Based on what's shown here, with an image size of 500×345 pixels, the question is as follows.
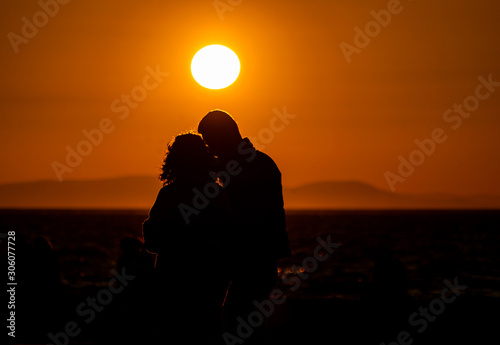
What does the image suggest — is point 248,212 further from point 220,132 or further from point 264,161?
point 220,132

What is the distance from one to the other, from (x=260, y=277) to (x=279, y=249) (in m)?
0.25

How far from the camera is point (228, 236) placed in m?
4.99

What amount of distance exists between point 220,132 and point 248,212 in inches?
25.5

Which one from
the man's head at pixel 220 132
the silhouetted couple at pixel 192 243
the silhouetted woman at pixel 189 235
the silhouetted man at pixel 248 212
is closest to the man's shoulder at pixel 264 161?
the silhouetted man at pixel 248 212

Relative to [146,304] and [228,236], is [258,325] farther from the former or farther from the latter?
[146,304]

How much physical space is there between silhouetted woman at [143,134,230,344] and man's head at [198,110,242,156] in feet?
1.76

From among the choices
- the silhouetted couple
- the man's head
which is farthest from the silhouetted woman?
the man's head

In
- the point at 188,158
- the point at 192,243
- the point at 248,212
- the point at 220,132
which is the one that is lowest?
the point at 192,243

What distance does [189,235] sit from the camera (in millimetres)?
4922

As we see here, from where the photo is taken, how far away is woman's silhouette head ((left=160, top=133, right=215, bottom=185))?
4949mm

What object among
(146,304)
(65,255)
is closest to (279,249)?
(146,304)

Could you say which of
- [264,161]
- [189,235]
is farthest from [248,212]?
[189,235]

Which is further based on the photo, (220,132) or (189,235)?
(220,132)

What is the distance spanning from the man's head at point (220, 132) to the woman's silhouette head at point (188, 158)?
536 millimetres
